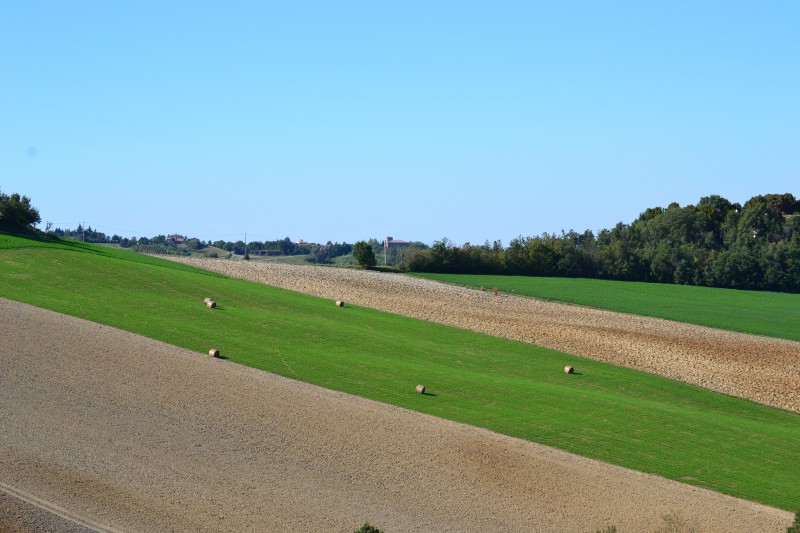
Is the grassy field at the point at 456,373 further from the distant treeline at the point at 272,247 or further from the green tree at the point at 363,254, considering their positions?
the distant treeline at the point at 272,247

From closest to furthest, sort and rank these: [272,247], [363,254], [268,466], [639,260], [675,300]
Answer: [268,466] → [675,300] → [363,254] → [639,260] → [272,247]

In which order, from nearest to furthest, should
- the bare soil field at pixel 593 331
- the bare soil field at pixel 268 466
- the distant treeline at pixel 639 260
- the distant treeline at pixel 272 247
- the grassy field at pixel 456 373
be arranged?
the bare soil field at pixel 268 466 < the grassy field at pixel 456 373 < the bare soil field at pixel 593 331 < the distant treeline at pixel 639 260 < the distant treeline at pixel 272 247

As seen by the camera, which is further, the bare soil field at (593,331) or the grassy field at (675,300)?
the grassy field at (675,300)

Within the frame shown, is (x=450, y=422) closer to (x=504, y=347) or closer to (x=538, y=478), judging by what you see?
(x=538, y=478)

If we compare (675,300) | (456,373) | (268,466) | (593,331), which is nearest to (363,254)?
(675,300)

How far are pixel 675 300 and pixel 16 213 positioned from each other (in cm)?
5137

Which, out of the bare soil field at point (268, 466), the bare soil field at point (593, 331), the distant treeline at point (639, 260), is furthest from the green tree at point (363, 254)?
the bare soil field at point (268, 466)

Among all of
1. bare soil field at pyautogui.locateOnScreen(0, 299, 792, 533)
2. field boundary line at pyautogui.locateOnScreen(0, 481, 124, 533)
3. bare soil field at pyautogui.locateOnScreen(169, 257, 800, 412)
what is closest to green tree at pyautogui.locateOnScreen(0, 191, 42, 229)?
bare soil field at pyautogui.locateOnScreen(169, 257, 800, 412)

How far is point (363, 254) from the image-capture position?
287ft

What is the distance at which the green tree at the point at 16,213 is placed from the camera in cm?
6291

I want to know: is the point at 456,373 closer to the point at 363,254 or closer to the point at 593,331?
the point at 593,331

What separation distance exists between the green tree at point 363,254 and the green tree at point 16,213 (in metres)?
30.7

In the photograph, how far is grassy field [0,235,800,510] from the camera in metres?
26.9

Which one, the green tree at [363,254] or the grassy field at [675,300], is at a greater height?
the green tree at [363,254]
